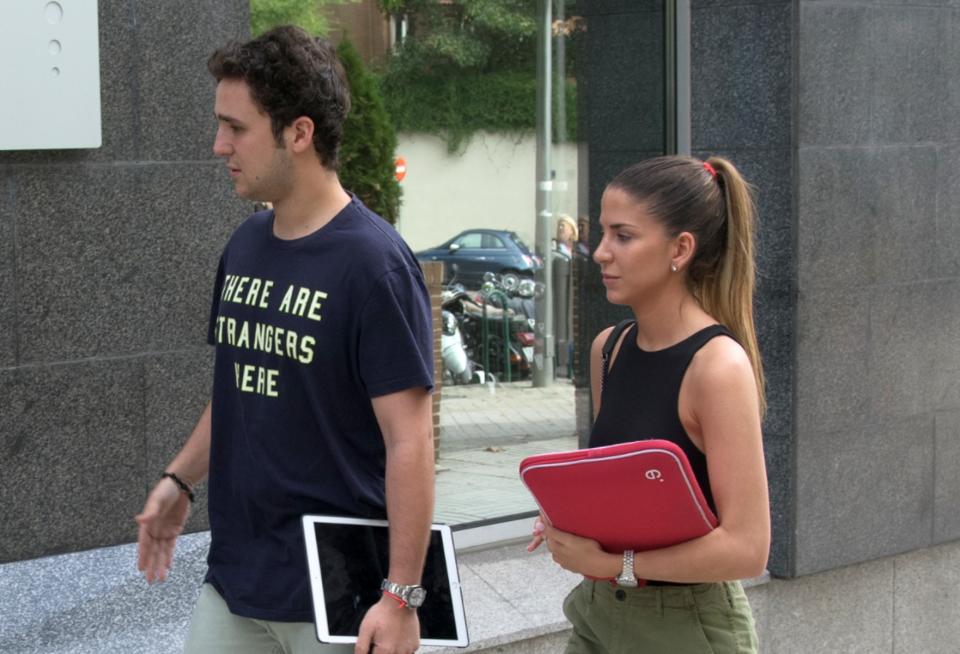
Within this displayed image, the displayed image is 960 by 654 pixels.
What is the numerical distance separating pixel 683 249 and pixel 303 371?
0.75 m

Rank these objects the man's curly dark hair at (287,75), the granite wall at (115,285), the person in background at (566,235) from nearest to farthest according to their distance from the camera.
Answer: the man's curly dark hair at (287,75) → the granite wall at (115,285) → the person in background at (566,235)

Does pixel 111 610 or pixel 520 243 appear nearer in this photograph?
pixel 111 610

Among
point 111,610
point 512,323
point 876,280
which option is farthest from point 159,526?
point 876,280

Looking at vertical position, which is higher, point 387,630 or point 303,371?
point 303,371

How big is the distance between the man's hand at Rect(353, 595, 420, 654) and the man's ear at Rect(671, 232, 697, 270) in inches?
32.2

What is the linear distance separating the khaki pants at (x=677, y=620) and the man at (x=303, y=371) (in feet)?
1.39

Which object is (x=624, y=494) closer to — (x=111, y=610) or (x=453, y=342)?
(x=111, y=610)

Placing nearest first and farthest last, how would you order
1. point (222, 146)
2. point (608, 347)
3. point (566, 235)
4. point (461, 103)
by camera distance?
point (222, 146) < point (608, 347) < point (461, 103) < point (566, 235)

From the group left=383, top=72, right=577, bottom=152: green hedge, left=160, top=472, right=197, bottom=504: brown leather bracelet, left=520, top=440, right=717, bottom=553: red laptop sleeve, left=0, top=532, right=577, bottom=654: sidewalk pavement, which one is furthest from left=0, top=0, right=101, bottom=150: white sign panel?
left=520, top=440, right=717, bottom=553: red laptop sleeve

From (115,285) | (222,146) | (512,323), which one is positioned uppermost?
(222,146)

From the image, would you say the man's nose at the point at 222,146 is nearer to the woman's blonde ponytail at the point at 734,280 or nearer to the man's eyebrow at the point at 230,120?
the man's eyebrow at the point at 230,120

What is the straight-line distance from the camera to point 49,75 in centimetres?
425

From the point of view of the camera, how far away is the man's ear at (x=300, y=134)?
2.82m

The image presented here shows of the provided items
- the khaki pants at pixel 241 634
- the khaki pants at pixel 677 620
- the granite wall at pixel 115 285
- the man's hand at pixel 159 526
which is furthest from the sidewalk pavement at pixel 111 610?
the khaki pants at pixel 677 620
